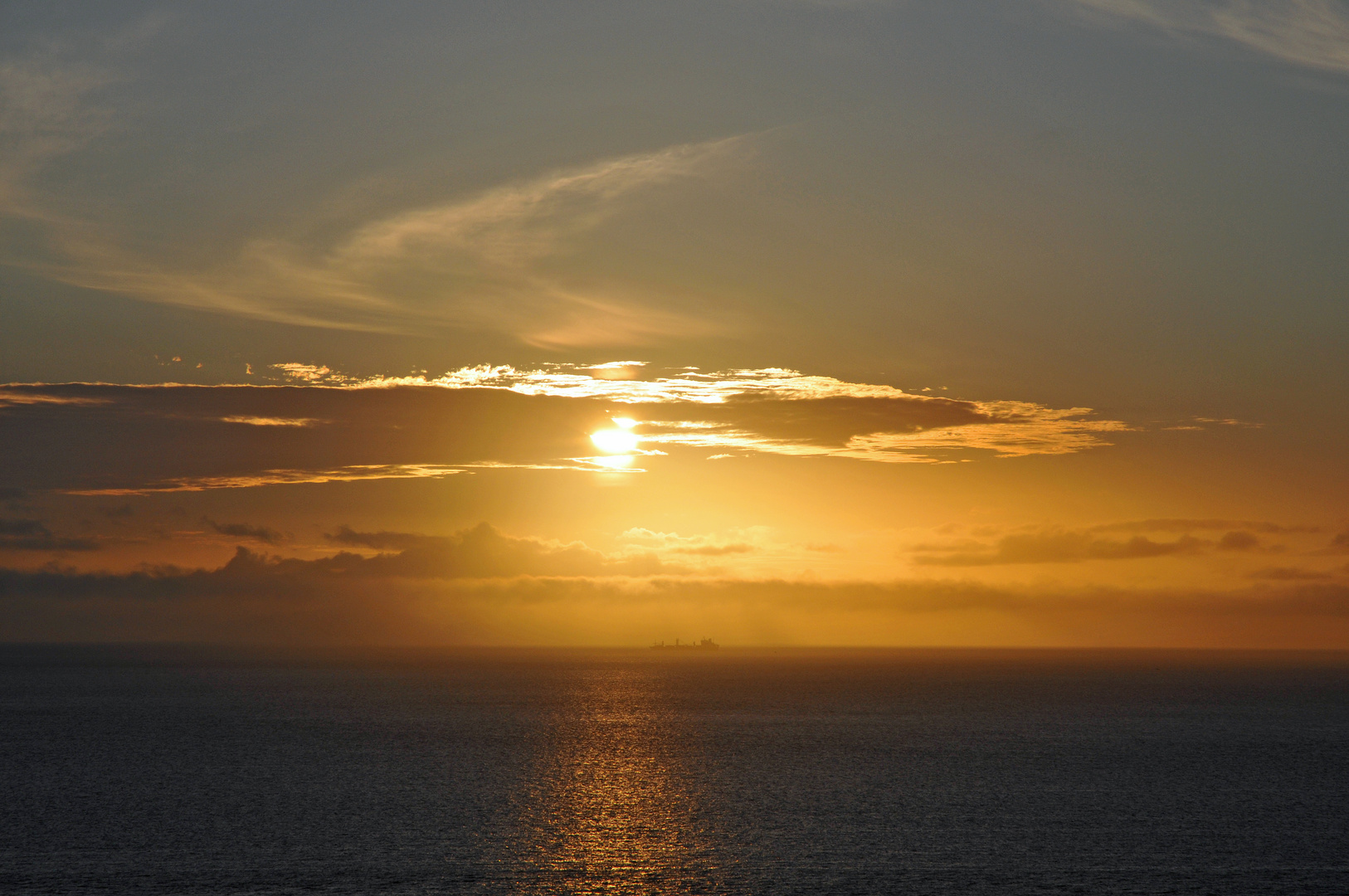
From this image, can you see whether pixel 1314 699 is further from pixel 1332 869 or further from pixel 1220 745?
pixel 1332 869

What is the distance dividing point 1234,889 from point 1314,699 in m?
183

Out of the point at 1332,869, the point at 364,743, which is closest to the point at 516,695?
the point at 364,743

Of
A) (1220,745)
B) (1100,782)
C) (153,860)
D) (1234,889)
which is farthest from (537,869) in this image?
(1220,745)

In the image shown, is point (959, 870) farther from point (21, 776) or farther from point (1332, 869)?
point (21, 776)

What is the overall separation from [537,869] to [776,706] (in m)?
116

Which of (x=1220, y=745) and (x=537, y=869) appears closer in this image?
(x=537, y=869)

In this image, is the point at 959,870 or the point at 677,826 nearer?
the point at 959,870

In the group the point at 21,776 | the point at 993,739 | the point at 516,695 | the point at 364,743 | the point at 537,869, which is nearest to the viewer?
the point at 537,869

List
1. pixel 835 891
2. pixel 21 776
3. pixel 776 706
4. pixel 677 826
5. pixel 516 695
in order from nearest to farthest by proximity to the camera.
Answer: pixel 835 891 → pixel 677 826 → pixel 21 776 → pixel 776 706 → pixel 516 695

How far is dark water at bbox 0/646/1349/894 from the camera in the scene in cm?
4634

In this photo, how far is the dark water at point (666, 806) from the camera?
4634 cm

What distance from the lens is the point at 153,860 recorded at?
4884 centimetres

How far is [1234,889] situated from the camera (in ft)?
147

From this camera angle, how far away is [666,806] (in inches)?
2530
